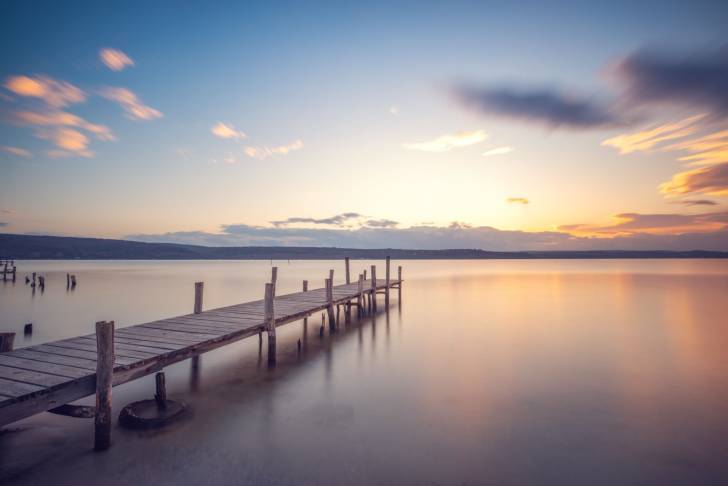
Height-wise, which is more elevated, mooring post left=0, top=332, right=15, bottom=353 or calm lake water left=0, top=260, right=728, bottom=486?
mooring post left=0, top=332, right=15, bottom=353

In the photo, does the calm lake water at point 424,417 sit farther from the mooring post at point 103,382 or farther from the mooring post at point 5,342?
the mooring post at point 5,342

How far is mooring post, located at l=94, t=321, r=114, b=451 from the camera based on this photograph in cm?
655

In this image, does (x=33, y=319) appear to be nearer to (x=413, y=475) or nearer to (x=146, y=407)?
(x=146, y=407)

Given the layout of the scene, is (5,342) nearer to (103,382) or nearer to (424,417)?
(103,382)

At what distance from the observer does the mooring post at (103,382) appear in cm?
655

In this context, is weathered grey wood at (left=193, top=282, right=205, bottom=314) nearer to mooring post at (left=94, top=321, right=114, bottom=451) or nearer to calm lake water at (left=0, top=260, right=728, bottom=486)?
calm lake water at (left=0, top=260, right=728, bottom=486)

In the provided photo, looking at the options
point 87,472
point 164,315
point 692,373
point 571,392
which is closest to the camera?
point 87,472

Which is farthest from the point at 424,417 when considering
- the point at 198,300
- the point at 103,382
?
the point at 198,300

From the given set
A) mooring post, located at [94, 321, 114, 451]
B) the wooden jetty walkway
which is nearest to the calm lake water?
mooring post, located at [94, 321, 114, 451]

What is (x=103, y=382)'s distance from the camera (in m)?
6.59

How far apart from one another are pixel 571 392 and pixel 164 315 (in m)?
22.4

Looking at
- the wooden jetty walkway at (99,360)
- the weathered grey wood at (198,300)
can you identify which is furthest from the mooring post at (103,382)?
the weathered grey wood at (198,300)

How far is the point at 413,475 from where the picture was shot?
6.33 meters

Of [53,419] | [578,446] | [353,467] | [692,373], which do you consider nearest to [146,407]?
[53,419]
